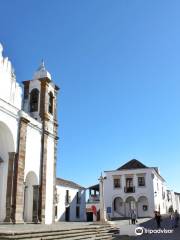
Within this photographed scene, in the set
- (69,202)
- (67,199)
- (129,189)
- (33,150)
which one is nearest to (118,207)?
(129,189)

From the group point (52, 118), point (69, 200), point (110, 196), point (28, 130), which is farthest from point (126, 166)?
point (28, 130)

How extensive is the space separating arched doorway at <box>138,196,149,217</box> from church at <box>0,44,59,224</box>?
2472 cm

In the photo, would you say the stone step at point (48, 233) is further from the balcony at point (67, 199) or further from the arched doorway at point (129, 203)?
the arched doorway at point (129, 203)

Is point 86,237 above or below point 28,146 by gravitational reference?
below

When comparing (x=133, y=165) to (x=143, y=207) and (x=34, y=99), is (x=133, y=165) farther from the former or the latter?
(x=34, y=99)

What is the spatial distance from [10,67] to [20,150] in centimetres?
541

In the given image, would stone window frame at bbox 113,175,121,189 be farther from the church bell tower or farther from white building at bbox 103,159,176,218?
the church bell tower

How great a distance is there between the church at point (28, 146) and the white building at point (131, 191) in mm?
24081

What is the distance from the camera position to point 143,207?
45.4 m

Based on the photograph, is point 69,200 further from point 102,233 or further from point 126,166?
point 102,233

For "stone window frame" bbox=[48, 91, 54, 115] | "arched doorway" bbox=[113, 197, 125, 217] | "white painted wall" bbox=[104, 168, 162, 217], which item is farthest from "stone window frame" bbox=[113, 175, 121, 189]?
→ "stone window frame" bbox=[48, 91, 54, 115]

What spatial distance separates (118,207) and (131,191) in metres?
3.20

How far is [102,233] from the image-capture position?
17.2 metres

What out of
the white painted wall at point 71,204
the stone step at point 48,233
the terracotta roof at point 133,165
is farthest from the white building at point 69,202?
the stone step at point 48,233
